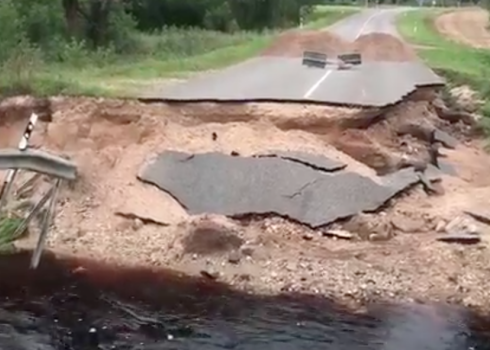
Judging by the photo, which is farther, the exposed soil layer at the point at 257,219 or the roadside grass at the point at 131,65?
the roadside grass at the point at 131,65

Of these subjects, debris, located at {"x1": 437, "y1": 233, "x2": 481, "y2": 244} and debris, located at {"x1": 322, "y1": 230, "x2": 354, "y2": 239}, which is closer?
debris, located at {"x1": 437, "y1": 233, "x2": 481, "y2": 244}

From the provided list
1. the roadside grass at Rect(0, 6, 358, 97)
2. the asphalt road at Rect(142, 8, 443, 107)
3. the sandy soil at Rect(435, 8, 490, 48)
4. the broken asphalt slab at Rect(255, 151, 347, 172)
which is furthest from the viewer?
the sandy soil at Rect(435, 8, 490, 48)

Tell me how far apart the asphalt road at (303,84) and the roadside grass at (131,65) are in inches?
33.1

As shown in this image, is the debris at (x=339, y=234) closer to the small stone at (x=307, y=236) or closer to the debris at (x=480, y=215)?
the small stone at (x=307, y=236)

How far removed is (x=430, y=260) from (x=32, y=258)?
18.2 ft

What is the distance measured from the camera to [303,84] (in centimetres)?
2067

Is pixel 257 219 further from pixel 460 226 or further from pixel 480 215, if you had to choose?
pixel 480 215

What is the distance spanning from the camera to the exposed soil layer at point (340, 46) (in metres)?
29.3

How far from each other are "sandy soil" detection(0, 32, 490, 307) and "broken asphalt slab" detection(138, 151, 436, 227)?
0.21 m

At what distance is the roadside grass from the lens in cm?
1792

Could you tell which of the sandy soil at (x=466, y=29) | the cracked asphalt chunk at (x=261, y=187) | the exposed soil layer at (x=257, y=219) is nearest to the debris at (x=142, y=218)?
the exposed soil layer at (x=257, y=219)

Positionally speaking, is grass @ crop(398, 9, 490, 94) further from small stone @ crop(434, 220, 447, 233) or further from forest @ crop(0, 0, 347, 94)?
small stone @ crop(434, 220, 447, 233)

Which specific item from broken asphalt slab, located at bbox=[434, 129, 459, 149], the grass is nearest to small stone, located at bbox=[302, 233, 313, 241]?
broken asphalt slab, located at bbox=[434, 129, 459, 149]

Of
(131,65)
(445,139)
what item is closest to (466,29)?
(131,65)
